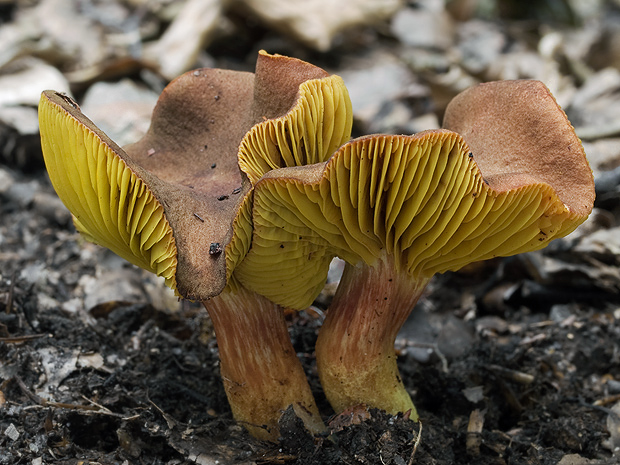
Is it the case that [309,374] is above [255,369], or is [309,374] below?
below

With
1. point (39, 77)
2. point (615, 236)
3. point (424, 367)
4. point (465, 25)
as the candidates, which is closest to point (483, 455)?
point (424, 367)

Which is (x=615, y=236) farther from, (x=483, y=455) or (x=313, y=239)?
(x=313, y=239)

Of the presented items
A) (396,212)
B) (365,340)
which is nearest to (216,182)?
(396,212)

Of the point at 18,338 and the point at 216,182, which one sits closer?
the point at 216,182

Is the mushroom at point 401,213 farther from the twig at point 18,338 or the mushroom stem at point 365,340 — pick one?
the twig at point 18,338

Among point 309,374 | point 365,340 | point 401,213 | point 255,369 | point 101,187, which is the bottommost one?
point 309,374

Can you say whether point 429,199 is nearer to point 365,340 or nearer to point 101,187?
point 365,340

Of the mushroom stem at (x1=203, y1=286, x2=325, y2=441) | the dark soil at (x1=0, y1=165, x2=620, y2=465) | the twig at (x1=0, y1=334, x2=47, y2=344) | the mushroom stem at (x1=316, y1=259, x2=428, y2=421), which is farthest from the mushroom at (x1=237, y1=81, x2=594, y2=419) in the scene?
the twig at (x1=0, y1=334, x2=47, y2=344)
